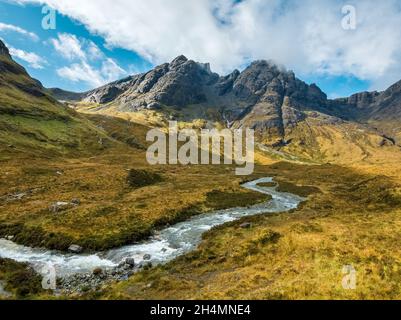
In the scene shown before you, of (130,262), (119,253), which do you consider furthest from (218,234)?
(130,262)

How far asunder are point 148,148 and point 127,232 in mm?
139345

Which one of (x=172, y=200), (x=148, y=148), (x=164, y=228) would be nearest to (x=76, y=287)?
(x=164, y=228)

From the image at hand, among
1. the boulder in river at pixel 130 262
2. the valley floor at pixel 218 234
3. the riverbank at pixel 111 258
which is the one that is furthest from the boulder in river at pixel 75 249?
the boulder in river at pixel 130 262

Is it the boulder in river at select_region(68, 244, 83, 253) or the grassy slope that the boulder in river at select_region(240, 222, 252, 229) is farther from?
the boulder in river at select_region(68, 244, 83, 253)


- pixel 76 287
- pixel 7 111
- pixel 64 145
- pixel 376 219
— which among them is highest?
pixel 7 111

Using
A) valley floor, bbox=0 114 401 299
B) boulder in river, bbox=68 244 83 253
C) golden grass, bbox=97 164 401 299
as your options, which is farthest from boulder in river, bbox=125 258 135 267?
boulder in river, bbox=68 244 83 253

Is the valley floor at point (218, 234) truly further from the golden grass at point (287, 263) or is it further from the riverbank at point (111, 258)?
the riverbank at point (111, 258)

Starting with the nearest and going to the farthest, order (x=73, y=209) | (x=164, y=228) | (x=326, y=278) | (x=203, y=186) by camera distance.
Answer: (x=326, y=278)
(x=164, y=228)
(x=73, y=209)
(x=203, y=186)

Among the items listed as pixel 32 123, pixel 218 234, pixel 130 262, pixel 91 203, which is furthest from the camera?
pixel 32 123

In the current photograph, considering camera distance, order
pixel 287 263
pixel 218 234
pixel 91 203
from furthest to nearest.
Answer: pixel 91 203, pixel 218 234, pixel 287 263

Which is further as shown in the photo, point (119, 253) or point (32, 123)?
point (32, 123)

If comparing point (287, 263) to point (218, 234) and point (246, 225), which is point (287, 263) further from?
point (246, 225)

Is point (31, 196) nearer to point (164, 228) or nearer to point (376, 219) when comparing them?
point (164, 228)

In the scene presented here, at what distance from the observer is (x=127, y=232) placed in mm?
40656
